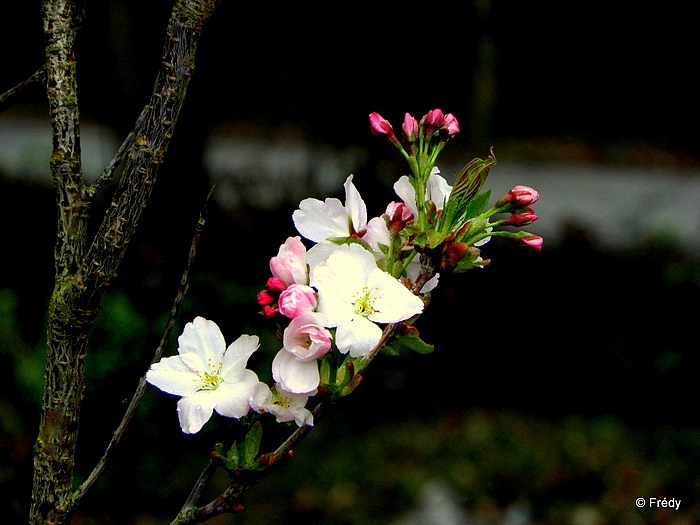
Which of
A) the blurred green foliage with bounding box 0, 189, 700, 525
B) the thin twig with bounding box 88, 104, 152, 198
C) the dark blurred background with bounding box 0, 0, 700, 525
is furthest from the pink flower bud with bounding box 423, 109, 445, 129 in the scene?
the blurred green foliage with bounding box 0, 189, 700, 525

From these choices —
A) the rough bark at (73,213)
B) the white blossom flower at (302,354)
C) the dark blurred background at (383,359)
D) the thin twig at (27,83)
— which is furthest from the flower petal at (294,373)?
the dark blurred background at (383,359)

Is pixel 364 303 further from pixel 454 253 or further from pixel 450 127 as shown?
pixel 450 127

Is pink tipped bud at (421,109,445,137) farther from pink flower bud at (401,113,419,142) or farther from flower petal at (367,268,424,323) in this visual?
flower petal at (367,268,424,323)

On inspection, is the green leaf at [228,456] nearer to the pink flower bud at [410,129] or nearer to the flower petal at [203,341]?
the flower petal at [203,341]

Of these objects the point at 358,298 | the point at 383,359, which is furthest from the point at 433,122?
the point at 383,359

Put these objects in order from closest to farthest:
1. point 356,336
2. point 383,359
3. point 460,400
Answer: point 356,336 < point 383,359 < point 460,400

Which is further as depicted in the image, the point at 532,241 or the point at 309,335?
the point at 532,241

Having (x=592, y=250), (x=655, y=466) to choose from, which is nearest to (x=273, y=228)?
(x=592, y=250)
